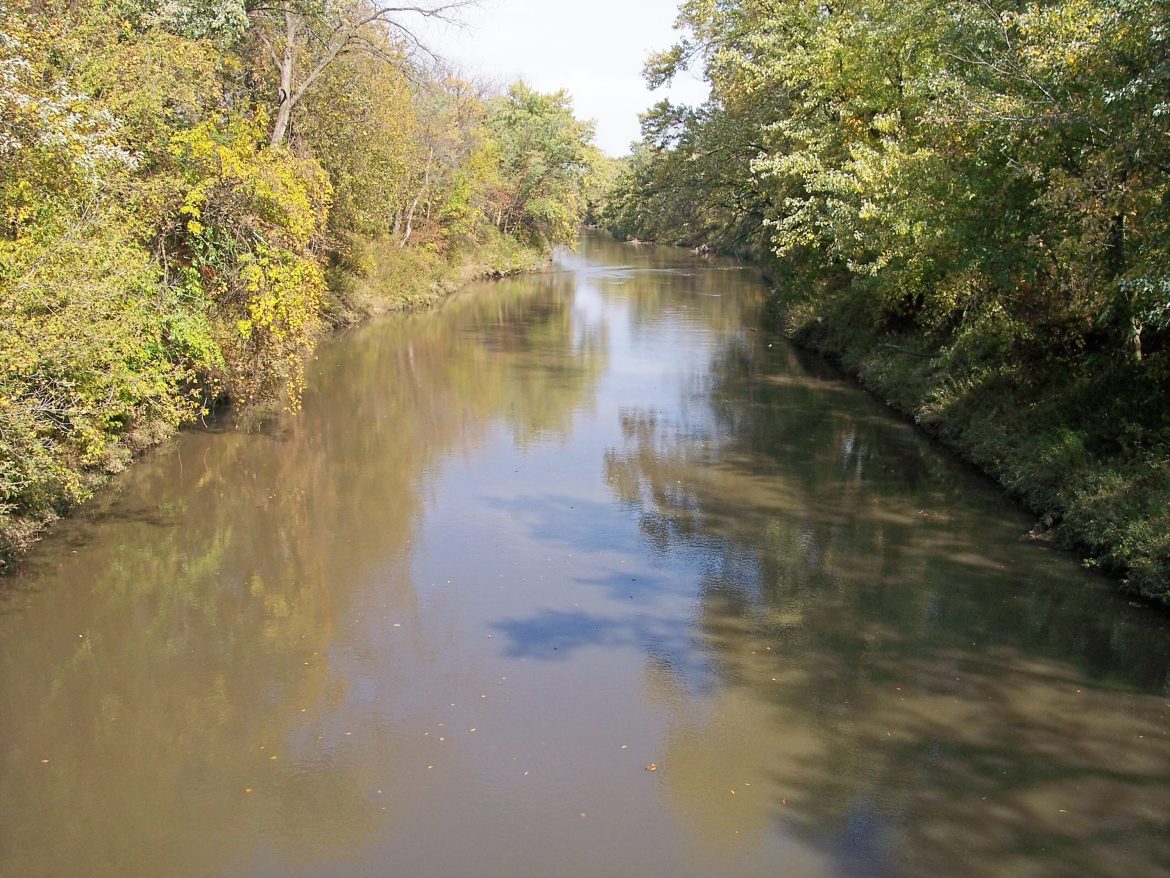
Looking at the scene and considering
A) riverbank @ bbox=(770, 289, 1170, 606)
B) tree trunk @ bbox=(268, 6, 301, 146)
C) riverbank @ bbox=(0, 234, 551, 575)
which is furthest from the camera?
tree trunk @ bbox=(268, 6, 301, 146)

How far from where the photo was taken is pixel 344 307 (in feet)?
100

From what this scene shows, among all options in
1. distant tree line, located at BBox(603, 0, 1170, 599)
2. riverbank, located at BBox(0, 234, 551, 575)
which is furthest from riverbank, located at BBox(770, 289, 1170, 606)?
riverbank, located at BBox(0, 234, 551, 575)

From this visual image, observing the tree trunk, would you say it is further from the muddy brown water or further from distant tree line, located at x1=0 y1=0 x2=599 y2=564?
the muddy brown water

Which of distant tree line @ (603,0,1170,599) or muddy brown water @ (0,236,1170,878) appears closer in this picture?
muddy brown water @ (0,236,1170,878)

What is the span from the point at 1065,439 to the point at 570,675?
8032 mm

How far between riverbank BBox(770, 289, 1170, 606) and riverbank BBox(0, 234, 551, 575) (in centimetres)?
1181

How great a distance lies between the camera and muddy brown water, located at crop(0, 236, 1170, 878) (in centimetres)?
690

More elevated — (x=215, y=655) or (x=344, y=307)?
(x=344, y=307)

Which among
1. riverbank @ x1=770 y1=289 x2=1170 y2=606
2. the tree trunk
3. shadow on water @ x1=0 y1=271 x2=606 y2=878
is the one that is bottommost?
shadow on water @ x1=0 y1=271 x2=606 y2=878

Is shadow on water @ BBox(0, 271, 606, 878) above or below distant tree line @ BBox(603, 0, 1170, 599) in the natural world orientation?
below

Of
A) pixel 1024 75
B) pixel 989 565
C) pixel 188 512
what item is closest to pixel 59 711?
pixel 188 512

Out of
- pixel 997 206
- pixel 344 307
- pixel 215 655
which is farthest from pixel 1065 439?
pixel 344 307

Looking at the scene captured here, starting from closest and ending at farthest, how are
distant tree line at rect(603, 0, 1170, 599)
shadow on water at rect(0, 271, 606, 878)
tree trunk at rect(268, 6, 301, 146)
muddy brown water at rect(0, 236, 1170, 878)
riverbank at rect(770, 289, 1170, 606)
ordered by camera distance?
muddy brown water at rect(0, 236, 1170, 878) < shadow on water at rect(0, 271, 606, 878) < distant tree line at rect(603, 0, 1170, 599) < riverbank at rect(770, 289, 1170, 606) < tree trunk at rect(268, 6, 301, 146)

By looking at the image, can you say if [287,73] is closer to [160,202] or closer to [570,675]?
[160,202]
